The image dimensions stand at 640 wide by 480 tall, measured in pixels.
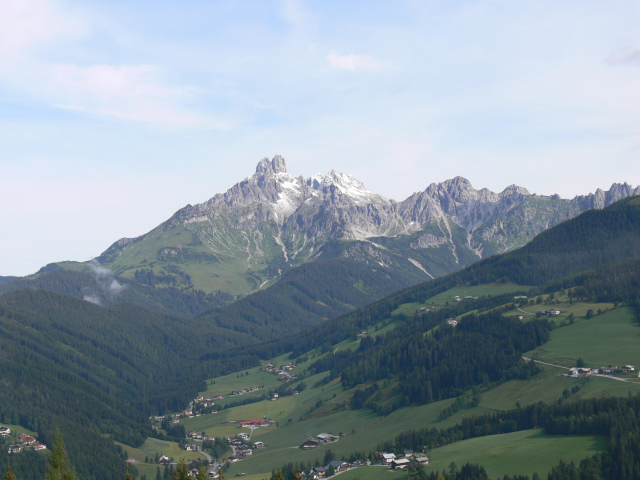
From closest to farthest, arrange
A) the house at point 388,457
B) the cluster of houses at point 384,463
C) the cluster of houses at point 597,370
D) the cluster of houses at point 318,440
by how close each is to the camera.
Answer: the cluster of houses at point 384,463 < the house at point 388,457 < the cluster of houses at point 597,370 < the cluster of houses at point 318,440

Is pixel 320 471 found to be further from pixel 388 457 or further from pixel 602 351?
pixel 602 351

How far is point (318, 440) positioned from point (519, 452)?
238 feet

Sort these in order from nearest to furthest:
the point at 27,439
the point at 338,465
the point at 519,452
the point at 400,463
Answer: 1. the point at 519,452
2. the point at 400,463
3. the point at 338,465
4. the point at 27,439

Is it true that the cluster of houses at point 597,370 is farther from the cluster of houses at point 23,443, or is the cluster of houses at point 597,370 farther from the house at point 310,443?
the cluster of houses at point 23,443

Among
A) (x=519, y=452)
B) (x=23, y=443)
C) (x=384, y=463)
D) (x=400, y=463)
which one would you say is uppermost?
(x=23, y=443)

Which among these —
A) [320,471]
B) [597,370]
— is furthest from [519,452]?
[597,370]

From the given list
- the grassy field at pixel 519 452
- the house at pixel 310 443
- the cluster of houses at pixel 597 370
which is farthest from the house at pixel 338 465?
the cluster of houses at pixel 597 370

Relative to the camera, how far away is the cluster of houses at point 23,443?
584ft

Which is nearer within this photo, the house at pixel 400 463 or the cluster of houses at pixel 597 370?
the house at pixel 400 463

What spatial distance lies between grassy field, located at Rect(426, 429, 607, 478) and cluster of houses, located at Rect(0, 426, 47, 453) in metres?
111

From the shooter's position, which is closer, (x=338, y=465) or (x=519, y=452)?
(x=519, y=452)

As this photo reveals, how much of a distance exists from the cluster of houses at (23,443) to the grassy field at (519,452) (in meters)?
111

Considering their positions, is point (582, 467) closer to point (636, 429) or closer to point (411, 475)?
point (636, 429)

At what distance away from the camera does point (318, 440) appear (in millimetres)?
194125
